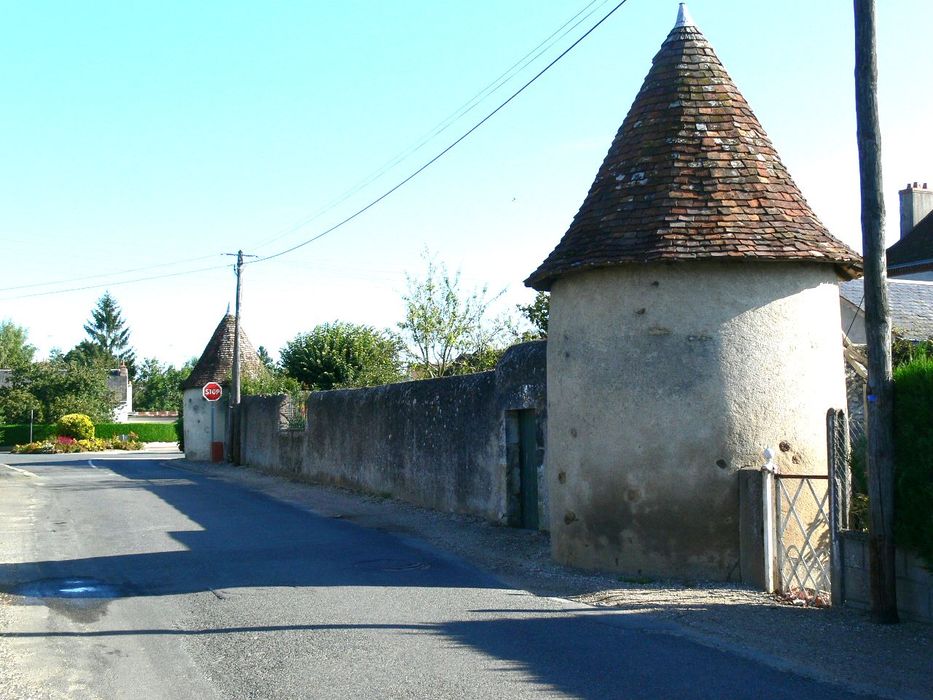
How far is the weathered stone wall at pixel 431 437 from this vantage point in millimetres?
15188

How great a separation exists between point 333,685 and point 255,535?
845cm

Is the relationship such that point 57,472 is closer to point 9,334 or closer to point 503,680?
point 503,680

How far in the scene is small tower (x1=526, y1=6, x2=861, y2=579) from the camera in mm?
10258

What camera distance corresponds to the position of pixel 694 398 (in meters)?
10.3

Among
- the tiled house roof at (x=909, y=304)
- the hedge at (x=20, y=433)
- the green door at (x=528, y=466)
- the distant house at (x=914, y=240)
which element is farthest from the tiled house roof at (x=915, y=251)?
the hedge at (x=20, y=433)

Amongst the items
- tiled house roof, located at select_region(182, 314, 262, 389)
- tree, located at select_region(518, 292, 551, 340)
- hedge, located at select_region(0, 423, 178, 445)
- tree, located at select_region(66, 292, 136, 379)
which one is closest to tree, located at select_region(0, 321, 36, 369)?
tree, located at select_region(66, 292, 136, 379)

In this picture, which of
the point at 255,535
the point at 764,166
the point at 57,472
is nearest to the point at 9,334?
the point at 57,472

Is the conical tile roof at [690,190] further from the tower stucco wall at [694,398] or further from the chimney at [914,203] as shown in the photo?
the chimney at [914,203]

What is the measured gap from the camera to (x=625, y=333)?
10.8 m

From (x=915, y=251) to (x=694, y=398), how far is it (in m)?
26.2

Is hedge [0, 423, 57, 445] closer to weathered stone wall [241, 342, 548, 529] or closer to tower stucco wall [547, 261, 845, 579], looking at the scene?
weathered stone wall [241, 342, 548, 529]

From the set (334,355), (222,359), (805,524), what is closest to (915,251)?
(334,355)

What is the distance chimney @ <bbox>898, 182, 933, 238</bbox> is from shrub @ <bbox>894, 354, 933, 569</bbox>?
30.4 metres

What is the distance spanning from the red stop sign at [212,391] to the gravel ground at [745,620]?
74.5 feet
